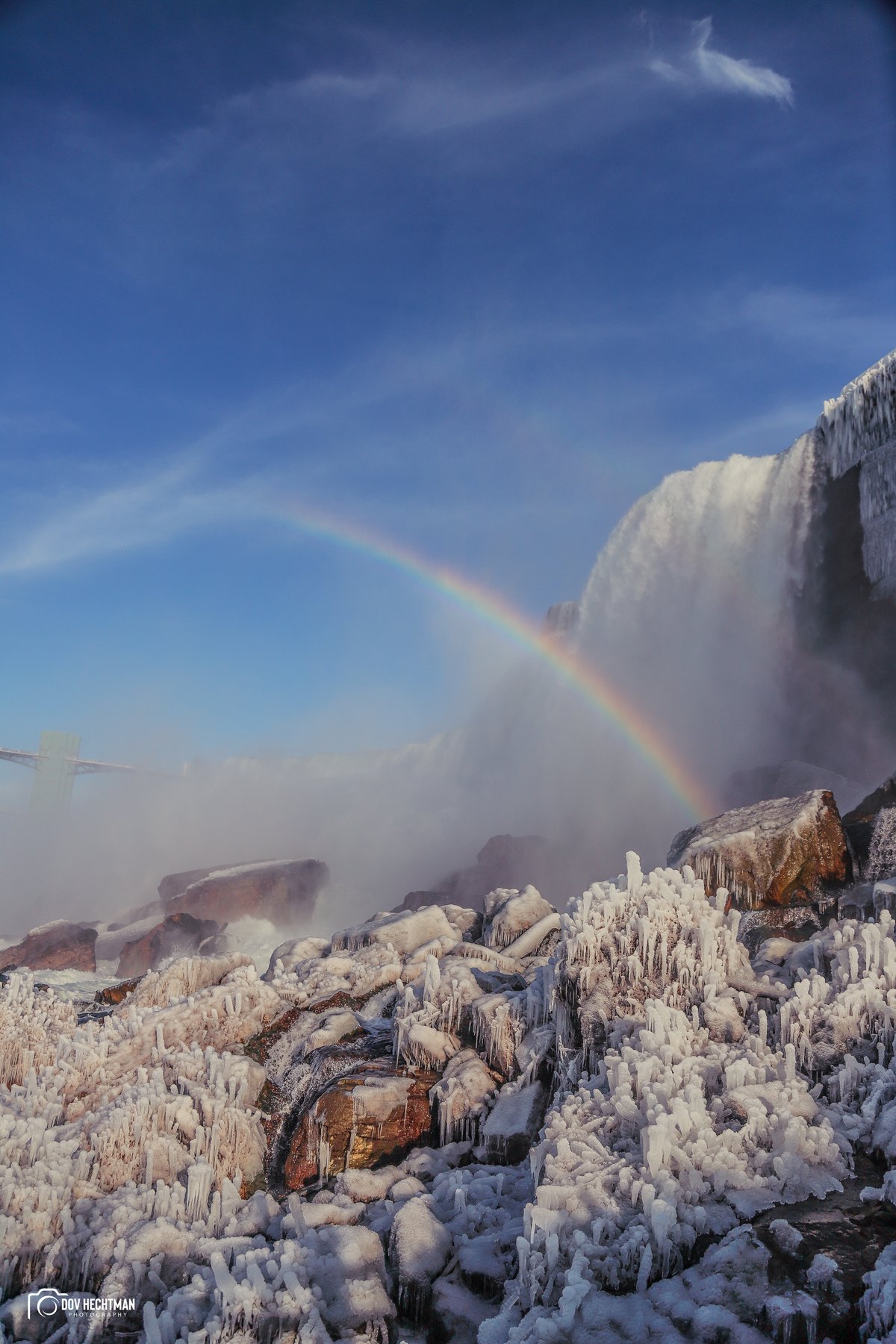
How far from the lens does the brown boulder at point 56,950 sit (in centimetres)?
2858

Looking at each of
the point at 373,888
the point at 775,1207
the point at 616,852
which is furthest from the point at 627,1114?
the point at 373,888

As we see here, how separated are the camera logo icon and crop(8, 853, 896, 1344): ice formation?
0.41 feet

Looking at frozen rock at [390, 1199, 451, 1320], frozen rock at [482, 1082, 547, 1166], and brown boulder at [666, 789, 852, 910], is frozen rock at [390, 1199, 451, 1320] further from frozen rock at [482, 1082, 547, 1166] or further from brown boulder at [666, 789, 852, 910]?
brown boulder at [666, 789, 852, 910]

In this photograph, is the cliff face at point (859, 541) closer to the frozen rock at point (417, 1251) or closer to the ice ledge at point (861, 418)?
the ice ledge at point (861, 418)

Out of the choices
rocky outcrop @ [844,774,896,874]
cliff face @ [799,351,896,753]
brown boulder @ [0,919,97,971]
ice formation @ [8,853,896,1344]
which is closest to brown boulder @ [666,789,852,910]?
rocky outcrop @ [844,774,896,874]

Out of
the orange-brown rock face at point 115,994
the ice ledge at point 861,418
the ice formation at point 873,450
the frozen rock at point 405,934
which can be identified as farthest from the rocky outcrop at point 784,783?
the orange-brown rock face at point 115,994

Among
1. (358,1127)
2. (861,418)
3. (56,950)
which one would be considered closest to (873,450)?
(861,418)

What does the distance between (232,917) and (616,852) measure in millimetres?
17716

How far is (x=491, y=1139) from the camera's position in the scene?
8.13 meters

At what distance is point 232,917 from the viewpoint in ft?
116

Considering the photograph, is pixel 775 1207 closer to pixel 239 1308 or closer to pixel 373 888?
pixel 239 1308

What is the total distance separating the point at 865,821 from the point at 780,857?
1.98m

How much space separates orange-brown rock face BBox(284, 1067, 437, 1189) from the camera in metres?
8.14

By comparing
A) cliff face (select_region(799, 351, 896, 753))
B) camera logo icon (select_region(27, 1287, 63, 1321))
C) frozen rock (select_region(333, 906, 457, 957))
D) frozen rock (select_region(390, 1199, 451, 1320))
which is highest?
cliff face (select_region(799, 351, 896, 753))
